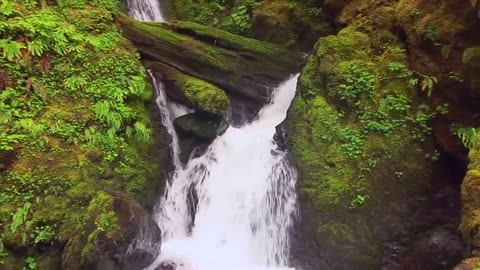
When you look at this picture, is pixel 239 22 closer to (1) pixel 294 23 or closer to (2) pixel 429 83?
(1) pixel 294 23

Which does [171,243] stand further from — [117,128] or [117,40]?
[117,40]

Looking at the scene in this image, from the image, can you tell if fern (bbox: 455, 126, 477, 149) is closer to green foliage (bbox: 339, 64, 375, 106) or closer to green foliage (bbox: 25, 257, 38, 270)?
green foliage (bbox: 339, 64, 375, 106)

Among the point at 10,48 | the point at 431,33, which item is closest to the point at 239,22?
the point at 431,33

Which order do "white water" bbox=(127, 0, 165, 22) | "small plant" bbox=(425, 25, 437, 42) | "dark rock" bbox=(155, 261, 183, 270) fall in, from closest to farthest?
"dark rock" bbox=(155, 261, 183, 270) < "small plant" bbox=(425, 25, 437, 42) < "white water" bbox=(127, 0, 165, 22)

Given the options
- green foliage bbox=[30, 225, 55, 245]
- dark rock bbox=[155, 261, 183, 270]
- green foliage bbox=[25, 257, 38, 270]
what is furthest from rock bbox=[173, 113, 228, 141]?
green foliage bbox=[25, 257, 38, 270]

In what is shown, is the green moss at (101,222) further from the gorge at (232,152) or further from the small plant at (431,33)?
the small plant at (431,33)

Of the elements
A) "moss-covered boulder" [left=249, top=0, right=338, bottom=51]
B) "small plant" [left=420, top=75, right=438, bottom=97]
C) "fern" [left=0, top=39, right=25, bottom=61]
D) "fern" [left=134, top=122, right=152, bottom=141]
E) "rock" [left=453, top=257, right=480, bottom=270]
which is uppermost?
"moss-covered boulder" [left=249, top=0, right=338, bottom=51]
